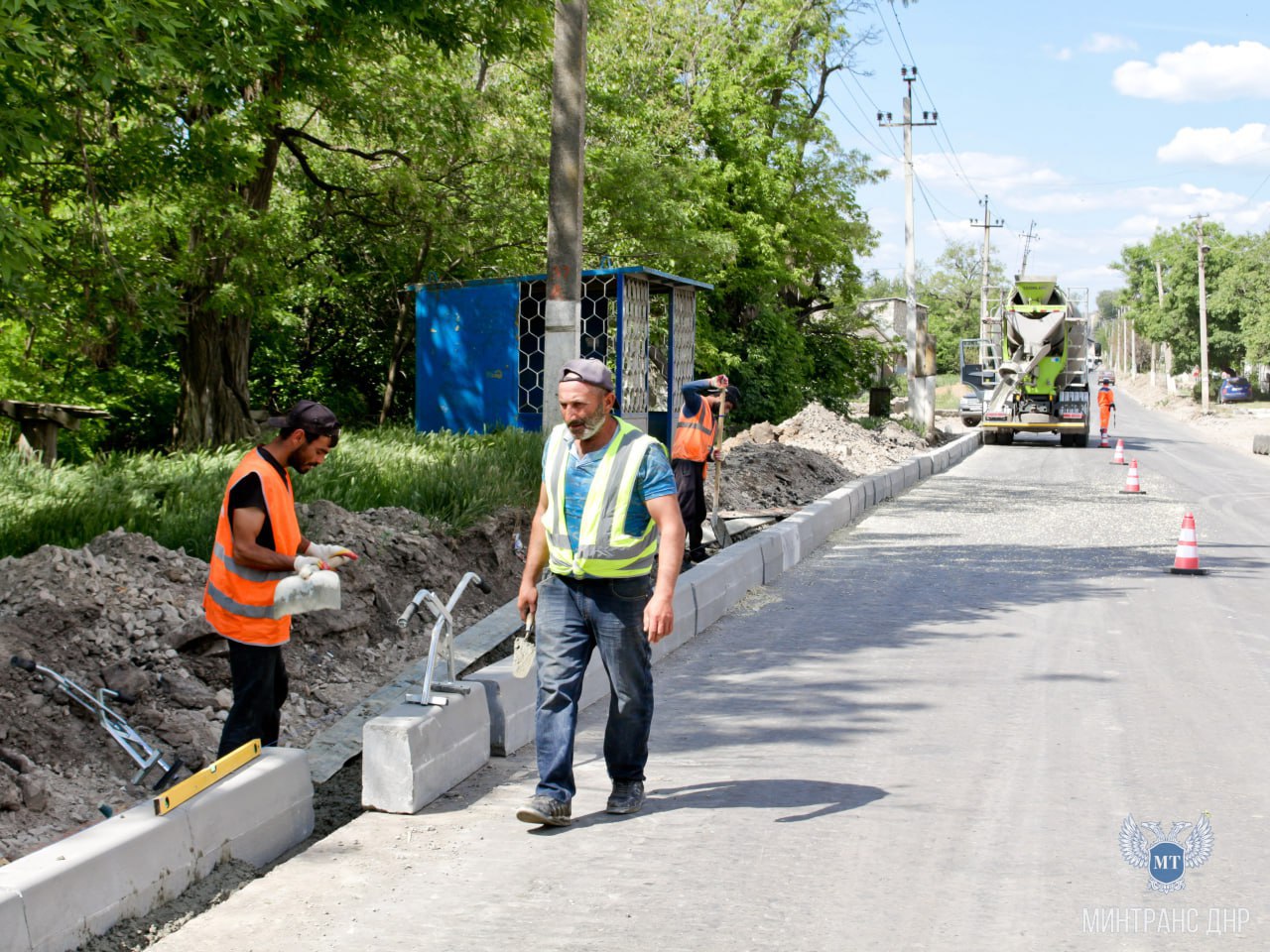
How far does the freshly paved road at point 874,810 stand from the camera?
4.12 m

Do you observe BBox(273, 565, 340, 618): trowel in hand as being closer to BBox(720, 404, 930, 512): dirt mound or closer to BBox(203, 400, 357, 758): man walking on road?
BBox(203, 400, 357, 758): man walking on road

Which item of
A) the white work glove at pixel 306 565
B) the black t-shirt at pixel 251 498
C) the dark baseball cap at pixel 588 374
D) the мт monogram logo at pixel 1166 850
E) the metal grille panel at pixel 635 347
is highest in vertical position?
the metal grille panel at pixel 635 347

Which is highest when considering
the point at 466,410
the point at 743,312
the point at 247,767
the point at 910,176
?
the point at 910,176

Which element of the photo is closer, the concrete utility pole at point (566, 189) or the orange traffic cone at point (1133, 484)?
the concrete utility pole at point (566, 189)

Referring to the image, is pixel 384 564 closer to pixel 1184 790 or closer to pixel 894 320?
pixel 1184 790

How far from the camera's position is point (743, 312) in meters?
31.8

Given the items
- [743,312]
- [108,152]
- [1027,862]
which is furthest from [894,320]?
[1027,862]

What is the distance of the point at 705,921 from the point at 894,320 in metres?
87.4

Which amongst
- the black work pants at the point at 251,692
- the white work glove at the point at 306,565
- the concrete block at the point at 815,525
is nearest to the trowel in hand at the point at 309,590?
the white work glove at the point at 306,565

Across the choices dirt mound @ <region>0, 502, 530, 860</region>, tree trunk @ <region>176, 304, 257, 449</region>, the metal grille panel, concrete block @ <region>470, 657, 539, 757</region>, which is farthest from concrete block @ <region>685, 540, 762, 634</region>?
tree trunk @ <region>176, 304, 257, 449</region>

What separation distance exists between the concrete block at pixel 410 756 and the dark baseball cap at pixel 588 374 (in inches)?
59.5

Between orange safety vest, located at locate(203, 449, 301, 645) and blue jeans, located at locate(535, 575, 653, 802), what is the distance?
1.02m

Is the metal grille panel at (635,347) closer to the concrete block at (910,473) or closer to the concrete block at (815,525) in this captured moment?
the concrete block at (815,525)

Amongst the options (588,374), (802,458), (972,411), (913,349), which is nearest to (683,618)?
(588,374)
